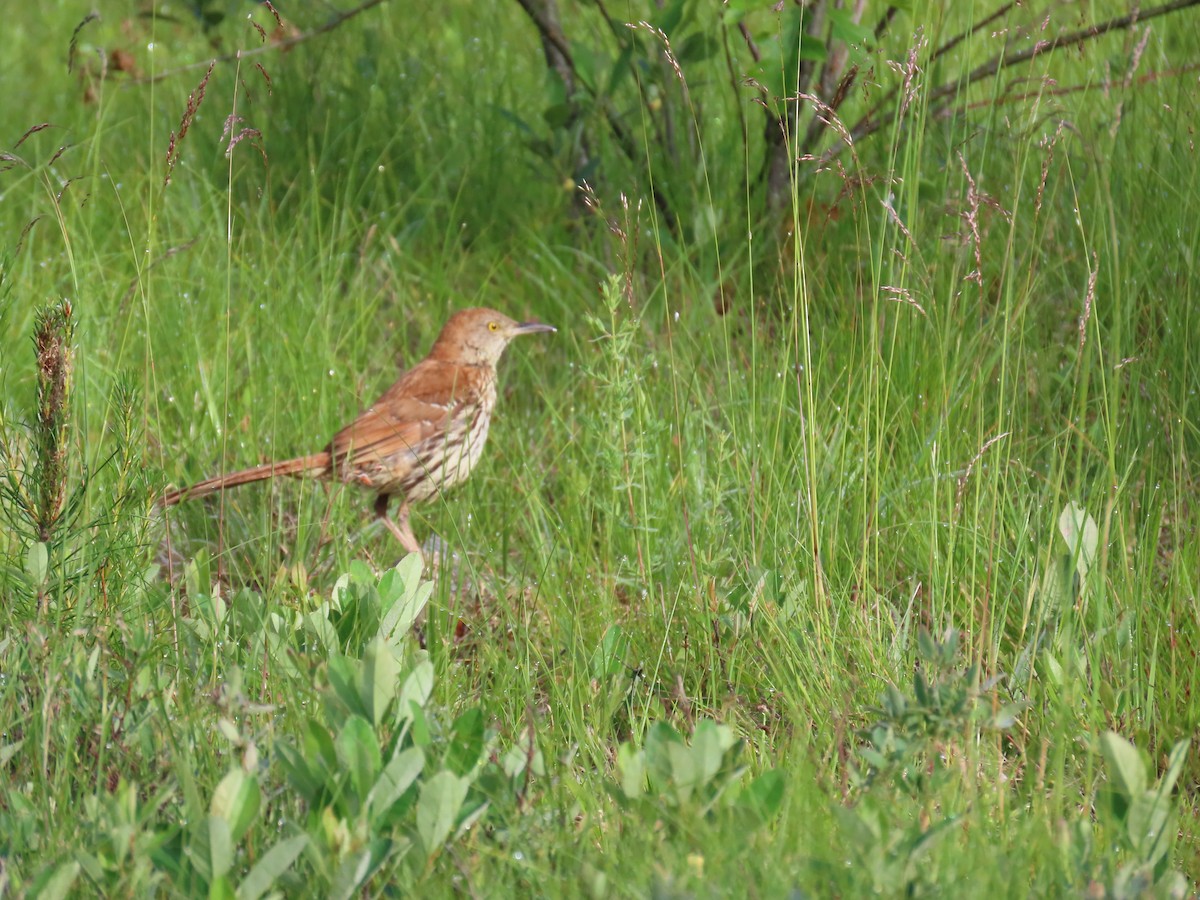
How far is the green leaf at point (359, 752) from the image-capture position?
1918 millimetres

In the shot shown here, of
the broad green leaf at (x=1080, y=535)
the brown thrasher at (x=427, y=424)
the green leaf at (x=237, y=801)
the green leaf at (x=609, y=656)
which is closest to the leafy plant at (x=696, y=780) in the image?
the green leaf at (x=237, y=801)

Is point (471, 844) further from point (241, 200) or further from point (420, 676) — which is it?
point (241, 200)

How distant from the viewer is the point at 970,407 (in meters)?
3.41

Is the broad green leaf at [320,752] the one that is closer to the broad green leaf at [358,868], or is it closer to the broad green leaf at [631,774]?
the broad green leaf at [358,868]

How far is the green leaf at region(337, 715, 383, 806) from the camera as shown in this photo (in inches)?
75.5

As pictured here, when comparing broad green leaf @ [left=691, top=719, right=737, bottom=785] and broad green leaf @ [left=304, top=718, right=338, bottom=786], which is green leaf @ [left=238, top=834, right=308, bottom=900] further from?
broad green leaf @ [left=691, top=719, right=737, bottom=785]

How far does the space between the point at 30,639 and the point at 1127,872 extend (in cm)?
169

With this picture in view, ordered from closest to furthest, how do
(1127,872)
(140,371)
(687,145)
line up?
1. (1127,872)
2. (140,371)
3. (687,145)

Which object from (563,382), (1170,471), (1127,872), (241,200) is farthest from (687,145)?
(1127,872)

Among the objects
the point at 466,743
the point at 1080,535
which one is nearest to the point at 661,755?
the point at 466,743

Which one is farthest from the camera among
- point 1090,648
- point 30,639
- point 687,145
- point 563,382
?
point 687,145

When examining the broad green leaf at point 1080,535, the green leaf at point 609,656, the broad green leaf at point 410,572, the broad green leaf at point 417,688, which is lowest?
the green leaf at point 609,656

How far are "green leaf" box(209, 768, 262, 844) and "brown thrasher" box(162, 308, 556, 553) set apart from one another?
2055 millimetres

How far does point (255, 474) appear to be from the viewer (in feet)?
12.5
